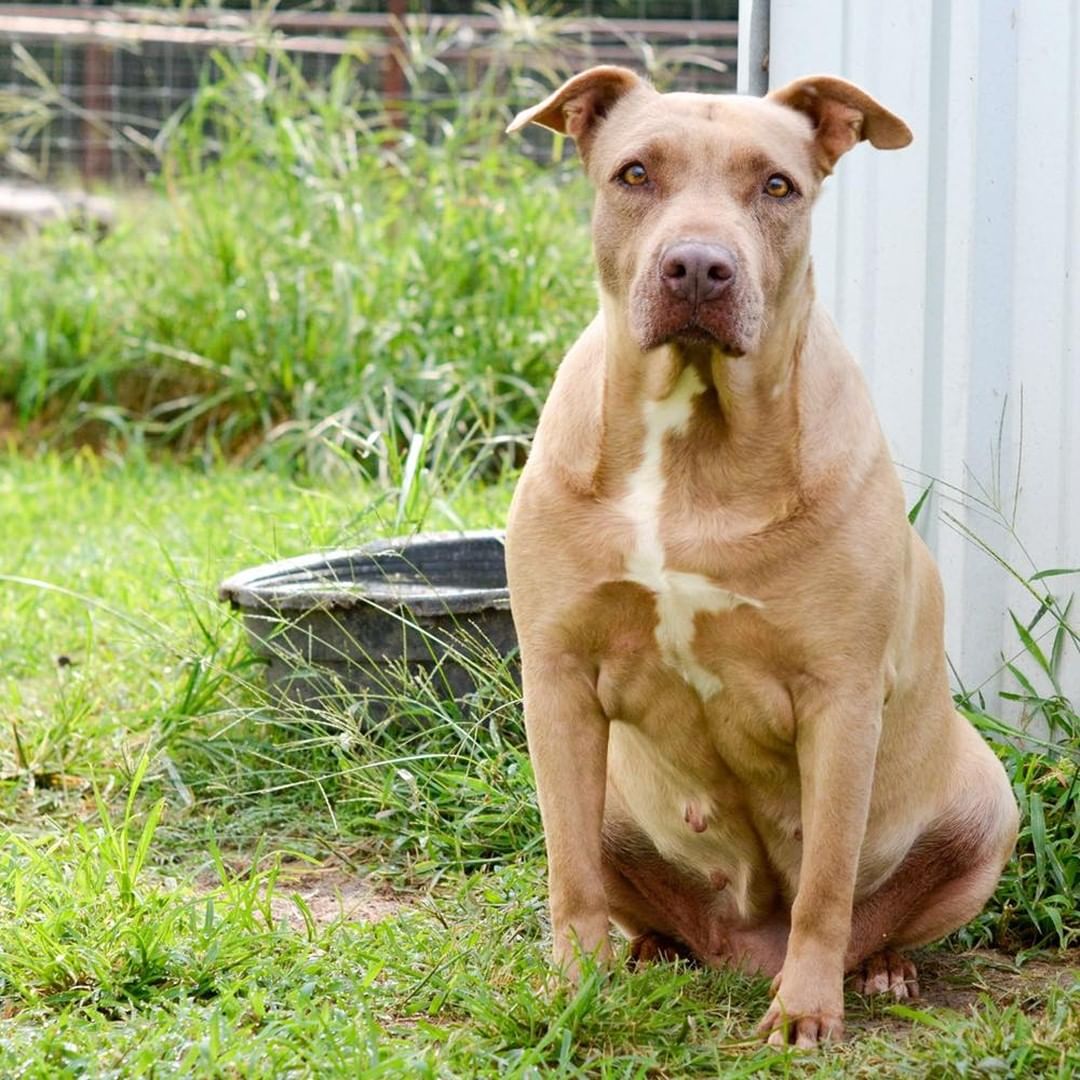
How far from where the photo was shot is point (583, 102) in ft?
9.77

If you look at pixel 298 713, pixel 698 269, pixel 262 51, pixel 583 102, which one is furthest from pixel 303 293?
pixel 698 269

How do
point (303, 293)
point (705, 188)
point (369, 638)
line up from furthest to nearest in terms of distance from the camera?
point (303, 293) < point (369, 638) < point (705, 188)

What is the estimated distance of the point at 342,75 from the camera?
7371mm

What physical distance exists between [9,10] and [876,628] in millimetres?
9689

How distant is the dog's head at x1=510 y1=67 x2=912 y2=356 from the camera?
265cm

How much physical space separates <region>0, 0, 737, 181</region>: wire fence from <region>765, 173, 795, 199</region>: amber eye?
162 inches

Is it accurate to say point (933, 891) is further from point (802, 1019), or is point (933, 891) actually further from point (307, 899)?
point (307, 899)

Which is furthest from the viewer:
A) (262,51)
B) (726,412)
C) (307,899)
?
(262,51)

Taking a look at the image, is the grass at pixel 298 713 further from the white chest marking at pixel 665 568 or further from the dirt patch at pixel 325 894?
the white chest marking at pixel 665 568

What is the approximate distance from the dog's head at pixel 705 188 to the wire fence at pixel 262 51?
3931 millimetres

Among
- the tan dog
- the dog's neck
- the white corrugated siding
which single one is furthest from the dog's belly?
the white corrugated siding

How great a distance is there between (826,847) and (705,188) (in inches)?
40.9

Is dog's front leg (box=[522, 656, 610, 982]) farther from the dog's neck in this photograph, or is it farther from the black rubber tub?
the black rubber tub

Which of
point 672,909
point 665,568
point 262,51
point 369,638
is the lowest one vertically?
point 672,909
